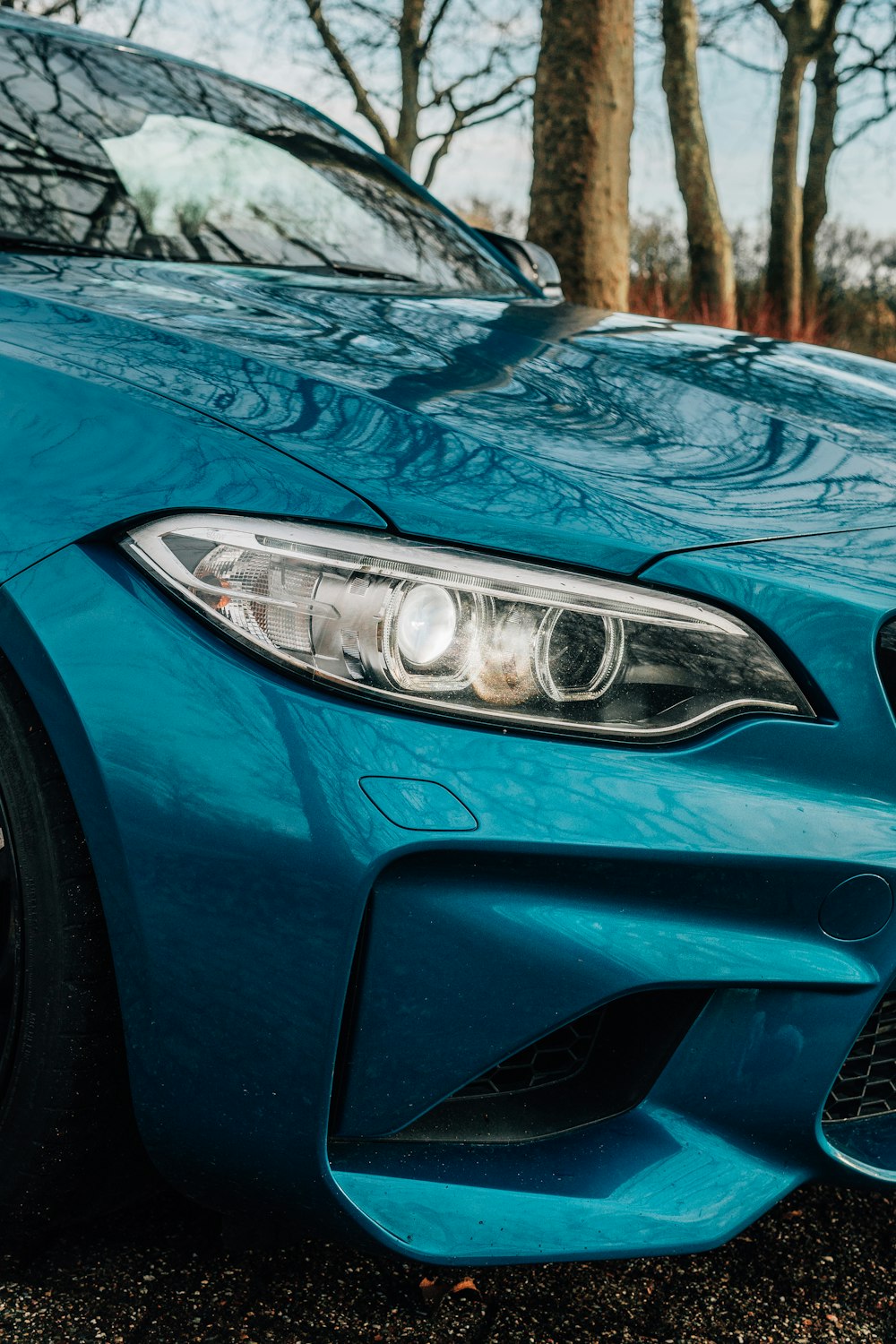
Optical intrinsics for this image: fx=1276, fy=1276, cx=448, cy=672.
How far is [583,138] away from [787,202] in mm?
10457

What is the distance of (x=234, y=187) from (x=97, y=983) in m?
1.81

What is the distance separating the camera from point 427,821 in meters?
1.15

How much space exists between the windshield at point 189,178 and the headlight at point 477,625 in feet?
3.58

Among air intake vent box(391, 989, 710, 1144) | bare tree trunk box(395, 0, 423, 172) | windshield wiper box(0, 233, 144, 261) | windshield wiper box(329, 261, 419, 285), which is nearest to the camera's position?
air intake vent box(391, 989, 710, 1144)

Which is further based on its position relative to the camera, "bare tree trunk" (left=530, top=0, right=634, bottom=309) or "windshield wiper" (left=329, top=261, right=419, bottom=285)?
"bare tree trunk" (left=530, top=0, right=634, bottom=309)

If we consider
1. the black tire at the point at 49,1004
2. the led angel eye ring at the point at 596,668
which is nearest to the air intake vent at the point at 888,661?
the led angel eye ring at the point at 596,668

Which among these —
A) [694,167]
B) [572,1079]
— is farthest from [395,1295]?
[694,167]

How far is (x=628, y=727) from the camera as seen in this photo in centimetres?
125

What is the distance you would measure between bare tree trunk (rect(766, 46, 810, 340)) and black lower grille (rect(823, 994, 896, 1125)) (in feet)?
47.1

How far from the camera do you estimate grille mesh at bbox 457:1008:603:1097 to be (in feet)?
4.31

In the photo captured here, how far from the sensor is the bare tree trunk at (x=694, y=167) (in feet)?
40.4

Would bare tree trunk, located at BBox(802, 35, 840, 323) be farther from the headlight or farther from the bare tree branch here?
the headlight

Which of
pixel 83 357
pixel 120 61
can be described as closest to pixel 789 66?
pixel 120 61

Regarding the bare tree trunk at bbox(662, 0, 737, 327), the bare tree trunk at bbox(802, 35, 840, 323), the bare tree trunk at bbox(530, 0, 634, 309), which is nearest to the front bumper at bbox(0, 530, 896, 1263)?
the bare tree trunk at bbox(530, 0, 634, 309)
